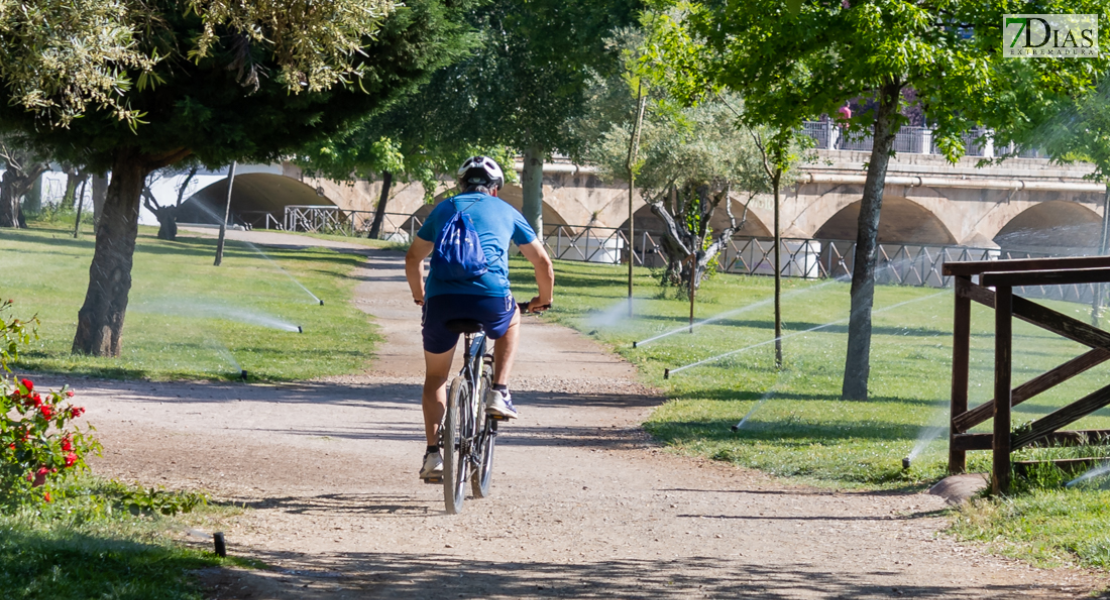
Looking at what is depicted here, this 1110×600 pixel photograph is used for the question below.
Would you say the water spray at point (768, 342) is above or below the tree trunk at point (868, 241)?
below

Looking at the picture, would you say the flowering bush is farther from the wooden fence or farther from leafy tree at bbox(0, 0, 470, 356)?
the wooden fence

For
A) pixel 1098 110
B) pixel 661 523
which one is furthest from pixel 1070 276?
pixel 1098 110

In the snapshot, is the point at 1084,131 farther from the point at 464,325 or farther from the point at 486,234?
the point at 464,325

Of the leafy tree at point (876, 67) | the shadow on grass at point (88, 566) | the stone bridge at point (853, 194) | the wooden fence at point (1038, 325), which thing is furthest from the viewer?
the stone bridge at point (853, 194)

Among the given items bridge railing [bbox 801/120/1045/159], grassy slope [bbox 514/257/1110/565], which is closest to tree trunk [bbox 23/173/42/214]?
grassy slope [bbox 514/257/1110/565]

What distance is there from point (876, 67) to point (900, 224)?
154ft

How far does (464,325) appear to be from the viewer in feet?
19.6

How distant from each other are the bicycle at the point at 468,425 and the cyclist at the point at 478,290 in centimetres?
7

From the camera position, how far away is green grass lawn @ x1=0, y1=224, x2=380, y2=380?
13.1 meters

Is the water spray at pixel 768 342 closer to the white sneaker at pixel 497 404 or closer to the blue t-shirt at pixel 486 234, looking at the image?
the white sneaker at pixel 497 404

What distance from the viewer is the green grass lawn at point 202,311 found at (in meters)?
13.1

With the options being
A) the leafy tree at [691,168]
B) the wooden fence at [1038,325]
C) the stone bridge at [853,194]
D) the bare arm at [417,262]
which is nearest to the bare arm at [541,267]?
the bare arm at [417,262]

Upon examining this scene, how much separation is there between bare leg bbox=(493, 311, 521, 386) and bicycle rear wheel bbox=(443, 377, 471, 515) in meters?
0.21

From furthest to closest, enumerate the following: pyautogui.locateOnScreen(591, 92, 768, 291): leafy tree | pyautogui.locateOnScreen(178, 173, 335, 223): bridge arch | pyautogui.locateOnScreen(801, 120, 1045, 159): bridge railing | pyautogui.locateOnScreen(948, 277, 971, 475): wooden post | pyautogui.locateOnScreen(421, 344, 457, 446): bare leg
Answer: pyautogui.locateOnScreen(178, 173, 335, 223): bridge arch < pyautogui.locateOnScreen(801, 120, 1045, 159): bridge railing < pyautogui.locateOnScreen(591, 92, 768, 291): leafy tree < pyautogui.locateOnScreen(948, 277, 971, 475): wooden post < pyautogui.locateOnScreen(421, 344, 457, 446): bare leg
